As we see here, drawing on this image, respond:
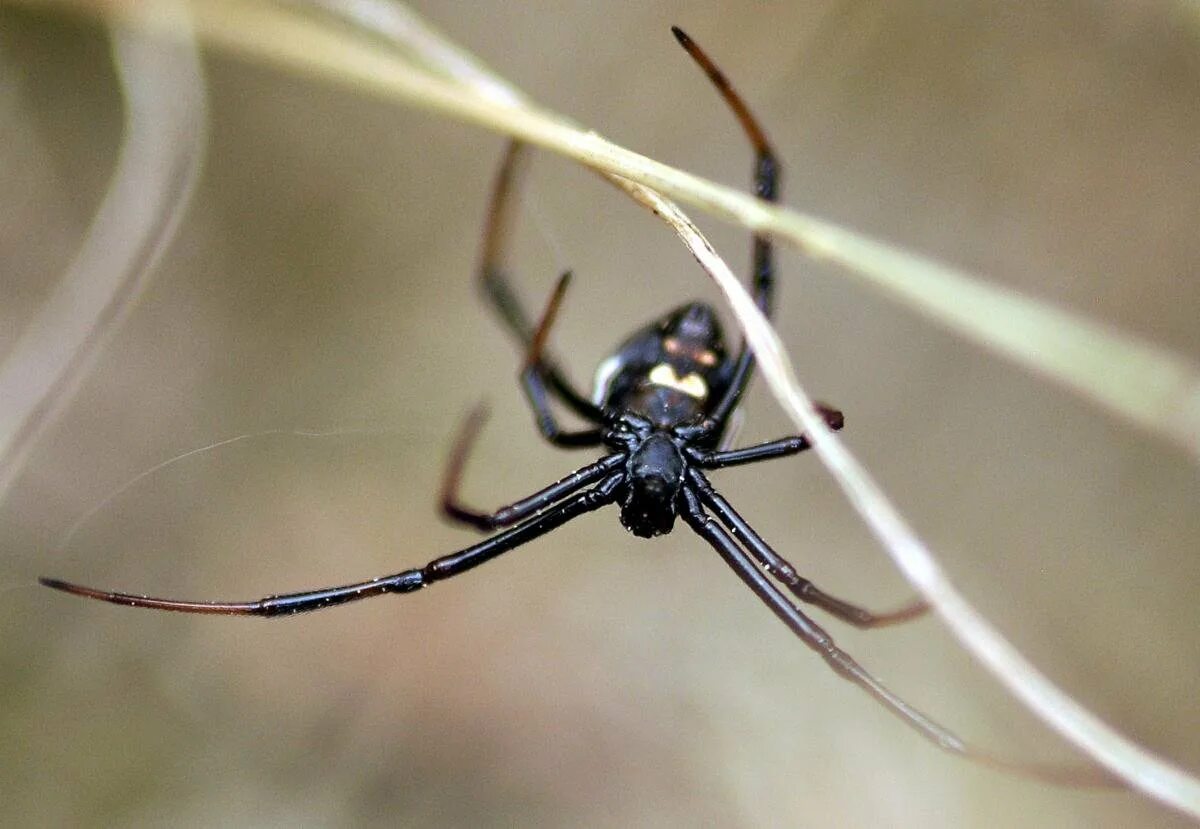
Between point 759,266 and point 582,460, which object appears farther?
point 582,460

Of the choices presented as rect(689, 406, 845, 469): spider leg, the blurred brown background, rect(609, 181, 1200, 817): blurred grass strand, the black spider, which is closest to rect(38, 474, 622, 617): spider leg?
the black spider

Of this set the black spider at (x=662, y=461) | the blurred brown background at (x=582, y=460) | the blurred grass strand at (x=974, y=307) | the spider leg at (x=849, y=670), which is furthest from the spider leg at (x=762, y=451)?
the blurred brown background at (x=582, y=460)

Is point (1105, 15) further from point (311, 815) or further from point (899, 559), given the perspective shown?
point (311, 815)

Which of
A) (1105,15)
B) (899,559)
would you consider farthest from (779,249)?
(899,559)

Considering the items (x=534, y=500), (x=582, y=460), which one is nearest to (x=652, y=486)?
(x=534, y=500)

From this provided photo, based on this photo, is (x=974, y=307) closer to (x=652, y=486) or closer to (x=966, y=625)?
(x=966, y=625)

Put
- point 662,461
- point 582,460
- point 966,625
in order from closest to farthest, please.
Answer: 1. point 966,625
2. point 662,461
3. point 582,460
